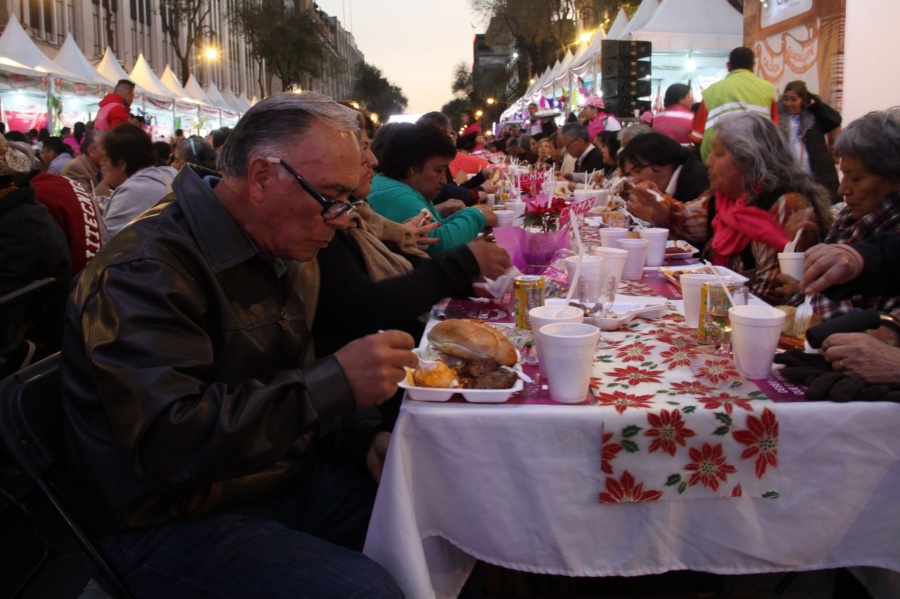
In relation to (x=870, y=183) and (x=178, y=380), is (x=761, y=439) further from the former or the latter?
(x=870, y=183)

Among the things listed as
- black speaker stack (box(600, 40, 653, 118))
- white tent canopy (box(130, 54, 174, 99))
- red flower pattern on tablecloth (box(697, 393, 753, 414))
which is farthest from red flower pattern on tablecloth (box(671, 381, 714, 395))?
white tent canopy (box(130, 54, 174, 99))

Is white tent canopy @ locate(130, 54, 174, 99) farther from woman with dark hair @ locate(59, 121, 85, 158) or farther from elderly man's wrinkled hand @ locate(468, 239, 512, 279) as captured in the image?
elderly man's wrinkled hand @ locate(468, 239, 512, 279)

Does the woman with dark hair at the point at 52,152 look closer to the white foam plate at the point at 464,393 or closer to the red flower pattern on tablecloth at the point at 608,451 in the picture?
the white foam plate at the point at 464,393

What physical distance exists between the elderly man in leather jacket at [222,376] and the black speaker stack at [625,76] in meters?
12.1

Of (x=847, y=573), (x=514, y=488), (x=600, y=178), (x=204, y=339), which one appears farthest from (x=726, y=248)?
(x=600, y=178)

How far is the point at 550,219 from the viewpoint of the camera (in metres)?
3.20

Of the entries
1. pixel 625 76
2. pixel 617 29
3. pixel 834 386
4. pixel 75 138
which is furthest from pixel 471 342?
pixel 617 29

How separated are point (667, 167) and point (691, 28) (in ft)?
26.9

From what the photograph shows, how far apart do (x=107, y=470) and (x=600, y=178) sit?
6844mm

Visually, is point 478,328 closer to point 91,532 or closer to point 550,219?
point 91,532

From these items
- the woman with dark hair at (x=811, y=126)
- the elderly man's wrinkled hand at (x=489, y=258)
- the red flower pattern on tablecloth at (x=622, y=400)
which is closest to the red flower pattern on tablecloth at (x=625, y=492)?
the red flower pattern on tablecloth at (x=622, y=400)

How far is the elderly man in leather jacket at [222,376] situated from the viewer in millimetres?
1340

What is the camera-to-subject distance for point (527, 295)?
232 cm

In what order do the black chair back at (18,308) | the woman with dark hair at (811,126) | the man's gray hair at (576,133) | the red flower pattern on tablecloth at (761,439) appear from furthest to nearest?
the man's gray hair at (576,133), the woman with dark hair at (811,126), the black chair back at (18,308), the red flower pattern on tablecloth at (761,439)
